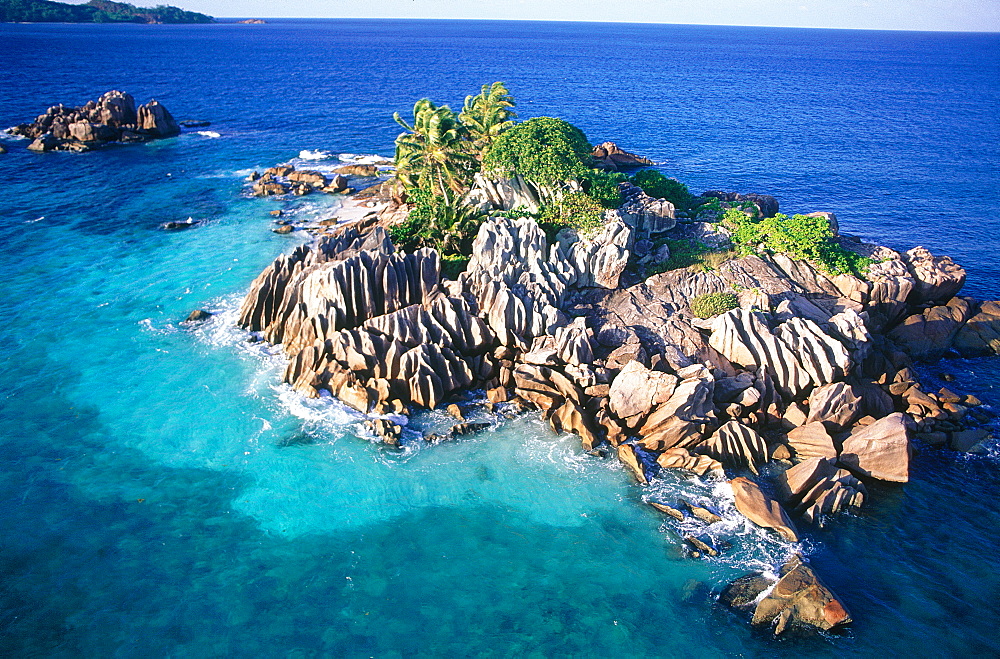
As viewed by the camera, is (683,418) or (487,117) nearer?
(683,418)

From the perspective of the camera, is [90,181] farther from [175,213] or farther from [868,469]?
[868,469]

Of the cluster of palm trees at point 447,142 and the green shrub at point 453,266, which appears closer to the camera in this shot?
the green shrub at point 453,266

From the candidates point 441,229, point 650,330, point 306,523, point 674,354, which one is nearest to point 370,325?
point 441,229

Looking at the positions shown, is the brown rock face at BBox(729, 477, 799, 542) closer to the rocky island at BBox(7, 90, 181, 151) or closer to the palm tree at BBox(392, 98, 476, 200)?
the palm tree at BBox(392, 98, 476, 200)

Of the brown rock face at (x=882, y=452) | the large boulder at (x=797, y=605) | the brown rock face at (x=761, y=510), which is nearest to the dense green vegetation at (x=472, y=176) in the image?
the brown rock face at (x=882, y=452)

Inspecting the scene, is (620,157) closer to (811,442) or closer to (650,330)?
(650,330)

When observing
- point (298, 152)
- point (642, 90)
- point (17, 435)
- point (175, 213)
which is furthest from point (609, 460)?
point (642, 90)

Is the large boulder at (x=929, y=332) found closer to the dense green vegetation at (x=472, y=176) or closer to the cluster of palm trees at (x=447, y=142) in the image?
the dense green vegetation at (x=472, y=176)
